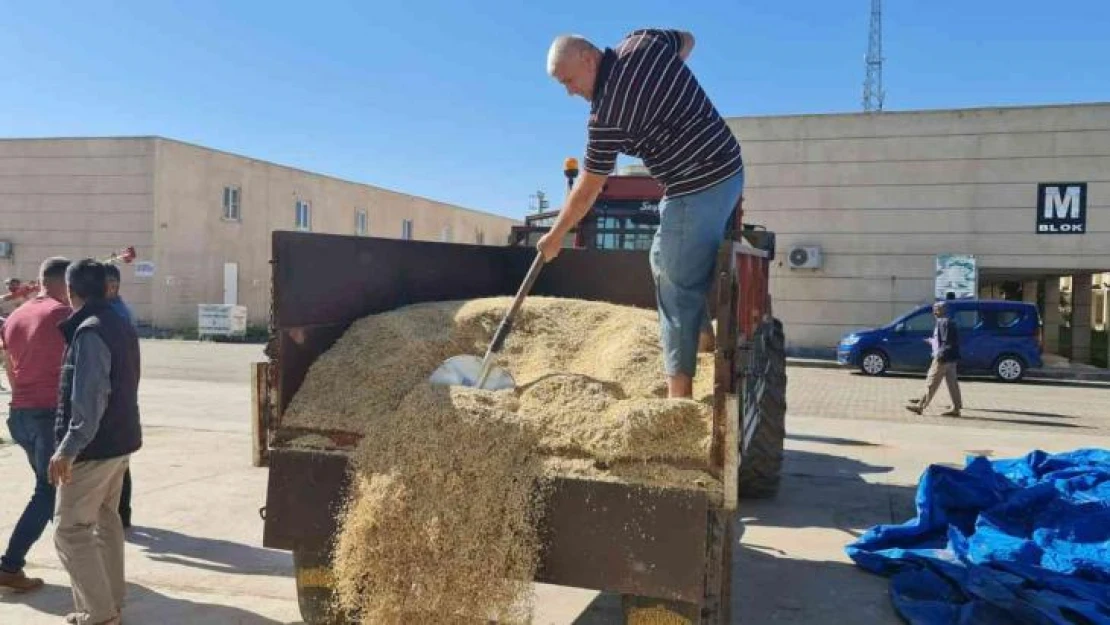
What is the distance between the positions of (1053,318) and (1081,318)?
87.4 inches

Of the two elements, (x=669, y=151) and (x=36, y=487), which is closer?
(x=669, y=151)

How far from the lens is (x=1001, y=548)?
15.8ft

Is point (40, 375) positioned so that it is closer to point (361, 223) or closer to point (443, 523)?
point (443, 523)

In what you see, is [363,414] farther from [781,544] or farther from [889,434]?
[889,434]

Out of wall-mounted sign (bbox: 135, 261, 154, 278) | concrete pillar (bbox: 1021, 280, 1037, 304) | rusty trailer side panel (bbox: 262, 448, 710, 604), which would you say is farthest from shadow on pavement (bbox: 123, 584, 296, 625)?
concrete pillar (bbox: 1021, 280, 1037, 304)

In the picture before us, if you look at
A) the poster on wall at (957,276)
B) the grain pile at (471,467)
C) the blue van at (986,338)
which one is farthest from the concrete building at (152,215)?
the grain pile at (471,467)

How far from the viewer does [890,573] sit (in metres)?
4.82

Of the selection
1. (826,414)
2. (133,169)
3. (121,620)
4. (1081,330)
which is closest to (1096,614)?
(121,620)

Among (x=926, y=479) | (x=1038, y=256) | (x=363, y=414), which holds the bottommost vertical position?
(x=926, y=479)

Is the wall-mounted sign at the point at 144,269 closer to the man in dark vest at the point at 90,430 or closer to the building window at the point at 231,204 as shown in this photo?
the building window at the point at 231,204

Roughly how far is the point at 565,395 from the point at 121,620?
2.51 meters

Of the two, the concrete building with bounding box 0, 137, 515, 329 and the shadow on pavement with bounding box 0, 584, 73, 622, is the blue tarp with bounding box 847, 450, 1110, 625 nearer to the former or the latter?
the shadow on pavement with bounding box 0, 584, 73, 622

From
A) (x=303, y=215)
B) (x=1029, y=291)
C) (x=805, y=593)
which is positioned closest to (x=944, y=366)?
(x=805, y=593)

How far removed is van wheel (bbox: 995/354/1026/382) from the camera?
1741 cm
